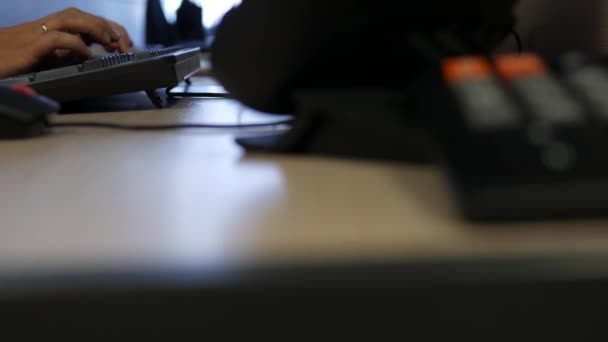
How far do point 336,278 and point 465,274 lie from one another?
4cm

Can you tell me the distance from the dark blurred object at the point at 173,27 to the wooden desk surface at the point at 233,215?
1592mm

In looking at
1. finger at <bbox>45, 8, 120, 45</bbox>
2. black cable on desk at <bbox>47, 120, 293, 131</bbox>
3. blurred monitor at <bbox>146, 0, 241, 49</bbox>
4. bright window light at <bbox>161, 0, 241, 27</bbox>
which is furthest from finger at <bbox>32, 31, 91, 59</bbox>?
blurred monitor at <bbox>146, 0, 241, 49</bbox>

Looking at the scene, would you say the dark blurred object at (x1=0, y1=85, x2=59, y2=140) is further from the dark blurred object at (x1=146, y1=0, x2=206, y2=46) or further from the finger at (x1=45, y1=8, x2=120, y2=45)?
the dark blurred object at (x1=146, y1=0, x2=206, y2=46)

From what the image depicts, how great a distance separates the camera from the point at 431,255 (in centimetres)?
20

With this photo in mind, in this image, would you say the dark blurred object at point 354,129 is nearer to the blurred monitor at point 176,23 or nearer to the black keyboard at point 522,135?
the black keyboard at point 522,135

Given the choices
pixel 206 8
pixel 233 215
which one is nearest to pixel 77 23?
pixel 233 215

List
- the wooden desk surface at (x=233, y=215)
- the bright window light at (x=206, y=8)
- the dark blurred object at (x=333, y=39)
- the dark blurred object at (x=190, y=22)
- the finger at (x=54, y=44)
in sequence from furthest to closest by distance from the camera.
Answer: the dark blurred object at (x=190, y=22)
the bright window light at (x=206, y=8)
the finger at (x=54, y=44)
the dark blurred object at (x=333, y=39)
the wooden desk surface at (x=233, y=215)

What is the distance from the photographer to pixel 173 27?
6.40ft

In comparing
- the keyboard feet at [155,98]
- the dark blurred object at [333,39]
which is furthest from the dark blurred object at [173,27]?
the dark blurred object at [333,39]

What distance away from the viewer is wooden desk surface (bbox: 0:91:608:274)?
205mm

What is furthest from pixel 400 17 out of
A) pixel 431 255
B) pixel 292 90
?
pixel 431 255

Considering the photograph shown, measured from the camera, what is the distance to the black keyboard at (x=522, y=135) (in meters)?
0.22

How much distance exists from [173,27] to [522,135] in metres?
1.86

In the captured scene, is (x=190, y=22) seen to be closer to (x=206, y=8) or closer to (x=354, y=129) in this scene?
(x=206, y=8)
